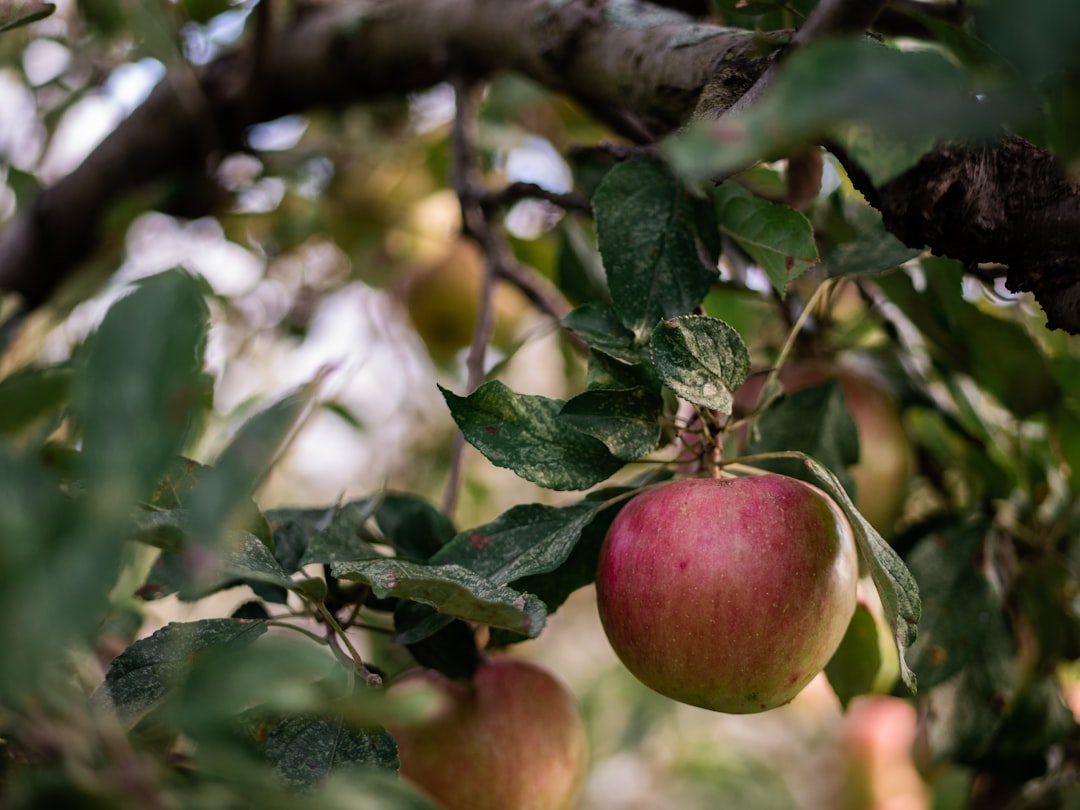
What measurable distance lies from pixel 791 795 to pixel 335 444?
1262 mm

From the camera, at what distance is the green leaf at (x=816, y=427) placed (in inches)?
21.2

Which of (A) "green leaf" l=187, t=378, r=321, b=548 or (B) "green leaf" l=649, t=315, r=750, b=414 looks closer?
(A) "green leaf" l=187, t=378, r=321, b=548

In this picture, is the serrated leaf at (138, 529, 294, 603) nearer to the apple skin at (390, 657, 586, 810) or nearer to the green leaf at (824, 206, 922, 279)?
the apple skin at (390, 657, 586, 810)

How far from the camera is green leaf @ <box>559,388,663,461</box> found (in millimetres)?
398

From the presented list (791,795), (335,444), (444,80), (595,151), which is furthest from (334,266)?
(791,795)

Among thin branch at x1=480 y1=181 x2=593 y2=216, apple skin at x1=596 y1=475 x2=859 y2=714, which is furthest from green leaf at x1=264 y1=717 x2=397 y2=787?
thin branch at x1=480 y1=181 x2=593 y2=216

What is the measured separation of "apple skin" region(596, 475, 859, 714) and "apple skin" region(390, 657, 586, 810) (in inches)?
5.3

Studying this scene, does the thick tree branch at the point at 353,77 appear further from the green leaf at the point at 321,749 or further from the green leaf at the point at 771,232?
the green leaf at the point at 321,749

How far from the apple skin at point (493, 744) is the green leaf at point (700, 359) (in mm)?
213

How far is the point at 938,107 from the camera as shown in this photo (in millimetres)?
187

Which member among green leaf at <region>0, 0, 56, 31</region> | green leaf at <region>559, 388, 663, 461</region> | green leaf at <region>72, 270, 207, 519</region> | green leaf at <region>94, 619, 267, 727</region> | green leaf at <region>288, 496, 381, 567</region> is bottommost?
green leaf at <region>288, 496, 381, 567</region>

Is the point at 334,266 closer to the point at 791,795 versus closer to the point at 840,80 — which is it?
the point at 840,80

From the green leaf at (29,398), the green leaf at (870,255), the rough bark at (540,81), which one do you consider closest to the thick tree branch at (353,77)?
the rough bark at (540,81)

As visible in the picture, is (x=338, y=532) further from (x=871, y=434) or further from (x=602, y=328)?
(x=871, y=434)
